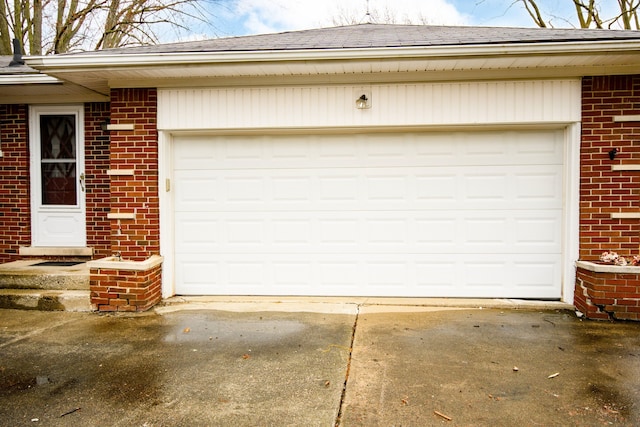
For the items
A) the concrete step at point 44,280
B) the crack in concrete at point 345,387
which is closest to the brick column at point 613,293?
the crack in concrete at point 345,387

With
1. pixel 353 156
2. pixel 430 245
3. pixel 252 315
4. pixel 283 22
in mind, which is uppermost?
pixel 283 22

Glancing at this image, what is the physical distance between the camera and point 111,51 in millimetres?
5379

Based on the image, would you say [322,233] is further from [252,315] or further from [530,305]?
[530,305]

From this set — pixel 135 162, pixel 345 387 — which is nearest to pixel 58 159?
pixel 135 162

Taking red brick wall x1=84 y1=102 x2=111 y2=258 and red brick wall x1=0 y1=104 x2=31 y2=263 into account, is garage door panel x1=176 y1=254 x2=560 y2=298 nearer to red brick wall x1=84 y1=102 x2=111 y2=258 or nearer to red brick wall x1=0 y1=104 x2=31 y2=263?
red brick wall x1=84 y1=102 x2=111 y2=258

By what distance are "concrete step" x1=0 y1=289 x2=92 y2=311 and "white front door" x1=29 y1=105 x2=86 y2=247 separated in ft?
4.15

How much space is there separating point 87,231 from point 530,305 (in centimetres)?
611

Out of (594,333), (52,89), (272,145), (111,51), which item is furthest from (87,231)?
(594,333)

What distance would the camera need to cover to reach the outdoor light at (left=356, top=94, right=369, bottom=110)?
17.9ft

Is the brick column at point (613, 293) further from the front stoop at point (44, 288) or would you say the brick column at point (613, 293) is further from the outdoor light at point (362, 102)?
the front stoop at point (44, 288)

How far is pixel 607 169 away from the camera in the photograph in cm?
525

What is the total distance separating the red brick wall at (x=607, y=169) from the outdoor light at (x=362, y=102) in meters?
2.52

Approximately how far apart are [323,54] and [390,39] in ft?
3.98

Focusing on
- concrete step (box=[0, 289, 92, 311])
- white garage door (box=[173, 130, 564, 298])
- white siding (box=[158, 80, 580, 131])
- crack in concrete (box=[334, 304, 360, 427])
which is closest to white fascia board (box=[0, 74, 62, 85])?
white siding (box=[158, 80, 580, 131])
